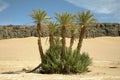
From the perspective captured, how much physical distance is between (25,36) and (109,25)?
17932 mm

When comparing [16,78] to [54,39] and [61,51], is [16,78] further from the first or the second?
[54,39]

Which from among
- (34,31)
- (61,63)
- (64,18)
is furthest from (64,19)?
(34,31)

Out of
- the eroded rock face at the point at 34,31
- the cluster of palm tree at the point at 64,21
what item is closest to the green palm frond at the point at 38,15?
the cluster of palm tree at the point at 64,21

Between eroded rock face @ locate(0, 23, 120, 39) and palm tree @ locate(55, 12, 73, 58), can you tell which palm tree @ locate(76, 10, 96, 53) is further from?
eroded rock face @ locate(0, 23, 120, 39)

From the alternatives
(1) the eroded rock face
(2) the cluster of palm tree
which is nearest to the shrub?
(2) the cluster of palm tree

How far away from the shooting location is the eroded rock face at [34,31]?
71.8m

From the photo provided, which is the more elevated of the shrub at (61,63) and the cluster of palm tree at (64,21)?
the cluster of palm tree at (64,21)

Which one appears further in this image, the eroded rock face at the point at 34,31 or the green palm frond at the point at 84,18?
the eroded rock face at the point at 34,31

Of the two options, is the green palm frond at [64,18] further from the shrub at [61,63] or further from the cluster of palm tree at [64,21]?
the shrub at [61,63]

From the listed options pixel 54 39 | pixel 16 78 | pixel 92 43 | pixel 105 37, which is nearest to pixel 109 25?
pixel 105 37

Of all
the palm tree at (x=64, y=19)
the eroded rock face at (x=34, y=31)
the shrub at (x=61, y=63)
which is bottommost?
the shrub at (x=61, y=63)

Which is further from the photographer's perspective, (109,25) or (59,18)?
(109,25)

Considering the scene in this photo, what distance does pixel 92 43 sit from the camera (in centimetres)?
6525

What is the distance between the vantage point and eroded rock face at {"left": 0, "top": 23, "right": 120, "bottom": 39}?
7181 cm
